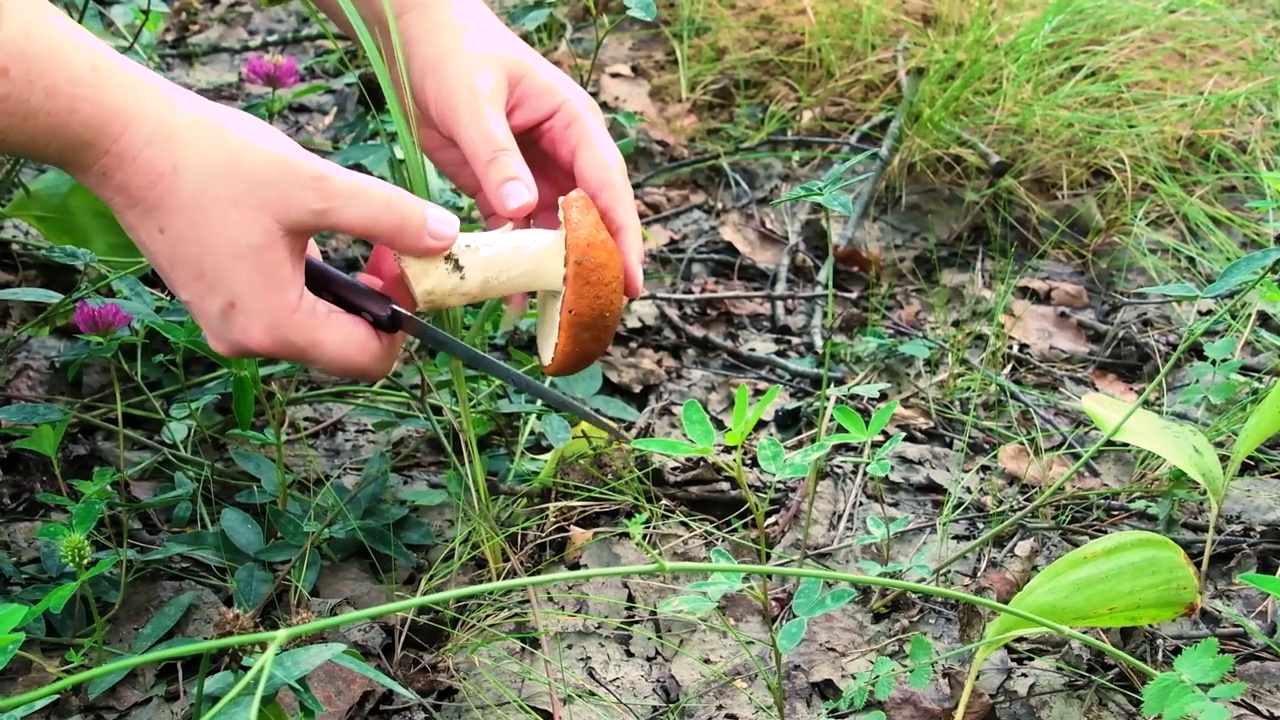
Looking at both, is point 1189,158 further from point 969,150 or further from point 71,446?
point 71,446

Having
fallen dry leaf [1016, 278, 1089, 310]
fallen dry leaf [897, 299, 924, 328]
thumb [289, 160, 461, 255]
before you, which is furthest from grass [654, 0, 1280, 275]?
thumb [289, 160, 461, 255]

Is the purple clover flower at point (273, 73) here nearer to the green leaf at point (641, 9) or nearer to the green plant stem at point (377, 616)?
the green leaf at point (641, 9)

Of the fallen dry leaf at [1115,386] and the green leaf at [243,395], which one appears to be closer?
the green leaf at [243,395]

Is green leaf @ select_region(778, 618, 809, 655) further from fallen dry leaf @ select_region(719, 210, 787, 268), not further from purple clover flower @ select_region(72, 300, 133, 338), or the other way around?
fallen dry leaf @ select_region(719, 210, 787, 268)

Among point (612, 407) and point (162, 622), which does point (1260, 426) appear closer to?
point (612, 407)

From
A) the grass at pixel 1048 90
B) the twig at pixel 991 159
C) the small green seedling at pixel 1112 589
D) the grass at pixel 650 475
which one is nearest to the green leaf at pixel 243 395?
the grass at pixel 650 475

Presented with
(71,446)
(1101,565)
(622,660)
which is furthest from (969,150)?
(71,446)
